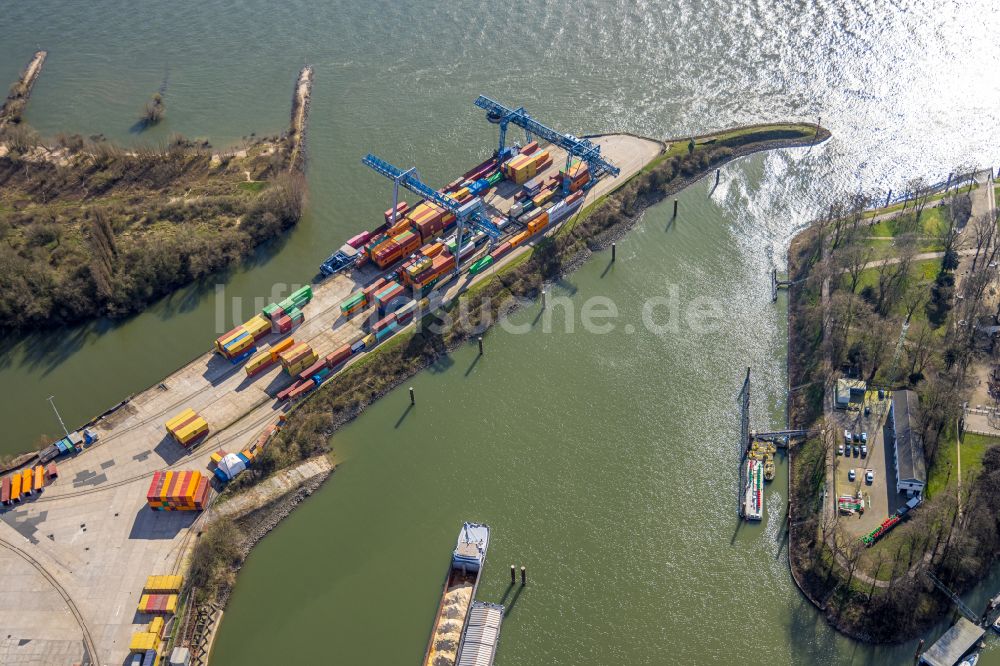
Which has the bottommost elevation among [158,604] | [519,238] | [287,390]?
[158,604]

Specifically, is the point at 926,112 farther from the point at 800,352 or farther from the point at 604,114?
the point at 800,352

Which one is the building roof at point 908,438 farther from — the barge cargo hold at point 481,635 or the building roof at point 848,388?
the barge cargo hold at point 481,635

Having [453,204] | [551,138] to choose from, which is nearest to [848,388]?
[453,204]

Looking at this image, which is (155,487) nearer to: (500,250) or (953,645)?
(500,250)

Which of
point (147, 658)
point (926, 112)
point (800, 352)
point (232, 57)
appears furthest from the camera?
point (232, 57)

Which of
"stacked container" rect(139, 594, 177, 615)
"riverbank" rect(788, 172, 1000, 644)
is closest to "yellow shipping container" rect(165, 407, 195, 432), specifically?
"stacked container" rect(139, 594, 177, 615)

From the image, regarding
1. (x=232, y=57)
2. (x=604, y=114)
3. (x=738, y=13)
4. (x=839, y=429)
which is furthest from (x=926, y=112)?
(x=232, y=57)

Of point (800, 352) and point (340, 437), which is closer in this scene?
point (340, 437)
